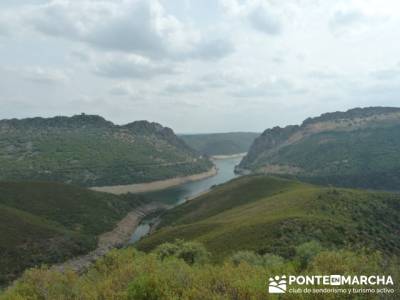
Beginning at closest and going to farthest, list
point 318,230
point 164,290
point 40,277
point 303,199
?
point 164,290, point 40,277, point 318,230, point 303,199

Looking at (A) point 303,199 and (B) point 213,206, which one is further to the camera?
(B) point 213,206

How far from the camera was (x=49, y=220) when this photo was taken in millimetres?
119625

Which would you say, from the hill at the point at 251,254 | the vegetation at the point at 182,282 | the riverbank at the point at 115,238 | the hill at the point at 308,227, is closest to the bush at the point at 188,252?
the hill at the point at 251,254

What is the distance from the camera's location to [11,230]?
98312 mm

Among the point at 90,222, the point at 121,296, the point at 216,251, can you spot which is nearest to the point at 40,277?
the point at 121,296

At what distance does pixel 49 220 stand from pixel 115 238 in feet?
67.9

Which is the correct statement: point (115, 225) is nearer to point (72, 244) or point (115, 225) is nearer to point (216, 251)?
point (72, 244)

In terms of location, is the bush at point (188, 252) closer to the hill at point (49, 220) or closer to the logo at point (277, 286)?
the logo at point (277, 286)

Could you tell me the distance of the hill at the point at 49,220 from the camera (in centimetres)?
8994

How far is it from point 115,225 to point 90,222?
8.66 metres

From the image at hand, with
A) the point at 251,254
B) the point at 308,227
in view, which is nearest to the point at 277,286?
the point at 251,254

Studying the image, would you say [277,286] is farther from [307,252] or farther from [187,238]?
[187,238]

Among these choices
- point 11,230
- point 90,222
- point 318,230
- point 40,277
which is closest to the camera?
point 40,277

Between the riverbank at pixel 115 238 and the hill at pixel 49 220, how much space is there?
2110 mm
